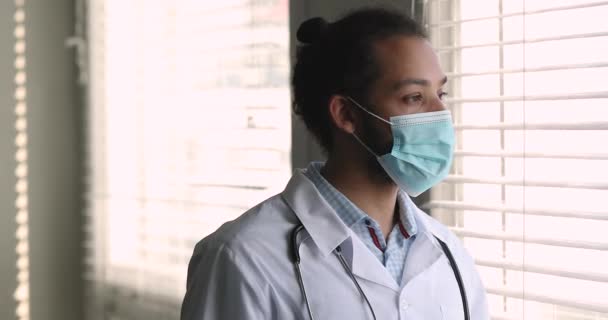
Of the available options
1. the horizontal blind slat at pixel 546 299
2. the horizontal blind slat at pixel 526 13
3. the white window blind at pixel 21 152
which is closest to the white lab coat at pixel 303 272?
the horizontal blind slat at pixel 546 299

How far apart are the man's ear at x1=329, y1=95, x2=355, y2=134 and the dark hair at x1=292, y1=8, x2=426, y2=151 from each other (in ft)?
0.05

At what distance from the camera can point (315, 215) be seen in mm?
1214

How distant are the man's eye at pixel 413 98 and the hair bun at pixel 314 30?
0.21 m

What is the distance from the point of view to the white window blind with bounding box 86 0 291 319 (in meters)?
2.02

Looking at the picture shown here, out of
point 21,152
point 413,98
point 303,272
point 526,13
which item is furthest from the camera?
point 21,152

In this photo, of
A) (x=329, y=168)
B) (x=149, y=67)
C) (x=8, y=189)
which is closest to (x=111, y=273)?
(x=8, y=189)

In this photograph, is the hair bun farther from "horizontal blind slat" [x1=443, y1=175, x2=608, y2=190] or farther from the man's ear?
"horizontal blind slat" [x1=443, y1=175, x2=608, y2=190]

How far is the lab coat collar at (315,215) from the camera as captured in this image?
118 cm

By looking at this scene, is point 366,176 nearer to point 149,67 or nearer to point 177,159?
point 177,159

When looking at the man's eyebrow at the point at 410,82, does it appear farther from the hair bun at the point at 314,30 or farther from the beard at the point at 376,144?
the hair bun at the point at 314,30

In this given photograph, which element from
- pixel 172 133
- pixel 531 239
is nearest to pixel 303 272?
pixel 531 239

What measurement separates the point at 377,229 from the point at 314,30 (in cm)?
39

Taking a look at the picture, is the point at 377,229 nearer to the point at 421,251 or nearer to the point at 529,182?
the point at 421,251

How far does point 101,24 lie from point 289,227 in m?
1.67
